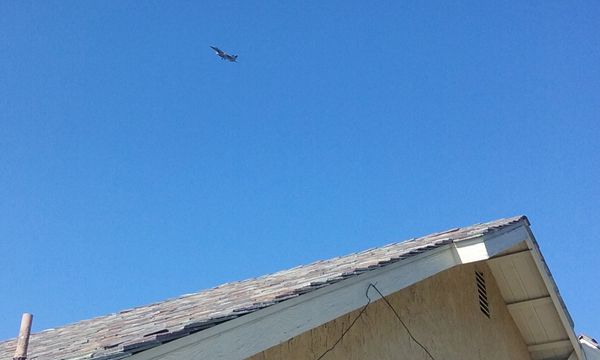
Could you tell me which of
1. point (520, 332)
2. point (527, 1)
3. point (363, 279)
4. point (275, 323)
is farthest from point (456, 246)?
point (527, 1)

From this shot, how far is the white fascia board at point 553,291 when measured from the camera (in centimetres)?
628

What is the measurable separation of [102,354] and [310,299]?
4.06 ft

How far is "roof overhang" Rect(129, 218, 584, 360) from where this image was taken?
96.7 inches

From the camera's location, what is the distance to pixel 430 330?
514cm

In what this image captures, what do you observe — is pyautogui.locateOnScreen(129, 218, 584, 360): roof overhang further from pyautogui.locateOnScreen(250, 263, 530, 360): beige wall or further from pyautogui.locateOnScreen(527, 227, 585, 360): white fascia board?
pyautogui.locateOnScreen(250, 263, 530, 360): beige wall

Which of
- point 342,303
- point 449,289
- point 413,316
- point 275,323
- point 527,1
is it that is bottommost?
point 275,323

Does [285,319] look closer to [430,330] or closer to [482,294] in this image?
[430,330]

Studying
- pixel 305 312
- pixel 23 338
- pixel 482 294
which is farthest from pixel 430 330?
pixel 23 338

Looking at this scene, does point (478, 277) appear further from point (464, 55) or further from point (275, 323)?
point (464, 55)

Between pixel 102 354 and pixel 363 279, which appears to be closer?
pixel 102 354

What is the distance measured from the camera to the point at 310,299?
10.3 feet

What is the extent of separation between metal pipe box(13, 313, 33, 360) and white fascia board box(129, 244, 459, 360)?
111 cm

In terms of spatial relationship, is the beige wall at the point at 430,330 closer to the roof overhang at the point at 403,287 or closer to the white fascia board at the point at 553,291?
the roof overhang at the point at 403,287

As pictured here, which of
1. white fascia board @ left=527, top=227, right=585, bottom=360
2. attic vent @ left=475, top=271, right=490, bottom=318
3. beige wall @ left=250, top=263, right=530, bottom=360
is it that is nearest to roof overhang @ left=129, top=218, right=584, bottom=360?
white fascia board @ left=527, top=227, right=585, bottom=360
